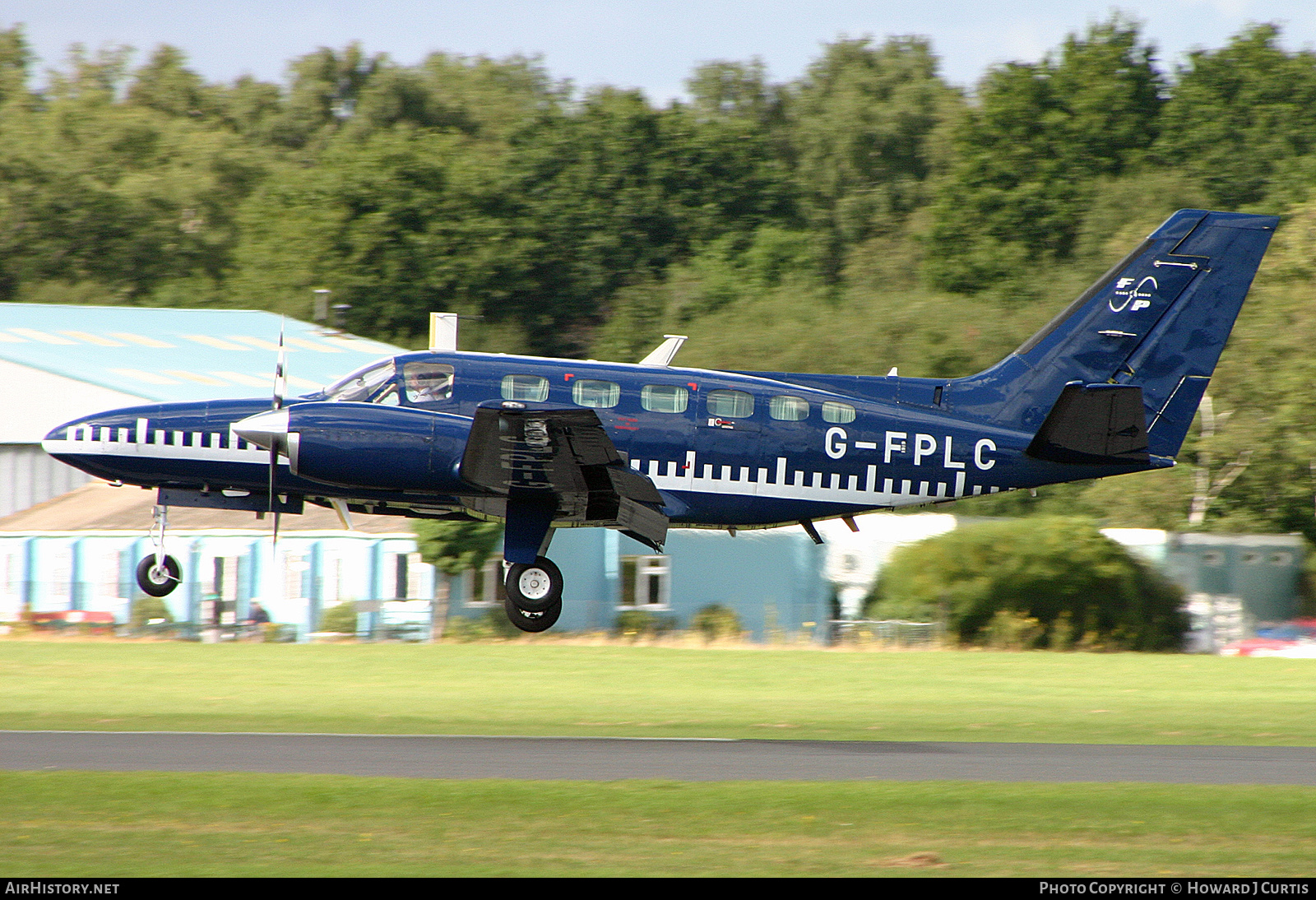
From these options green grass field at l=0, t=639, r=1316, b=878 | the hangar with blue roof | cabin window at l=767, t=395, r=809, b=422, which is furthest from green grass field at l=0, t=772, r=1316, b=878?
the hangar with blue roof

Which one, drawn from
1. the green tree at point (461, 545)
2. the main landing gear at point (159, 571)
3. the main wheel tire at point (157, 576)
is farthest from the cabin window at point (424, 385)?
the green tree at point (461, 545)

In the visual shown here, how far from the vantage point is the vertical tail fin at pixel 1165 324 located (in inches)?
752

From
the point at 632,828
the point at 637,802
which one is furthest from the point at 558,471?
the point at 632,828

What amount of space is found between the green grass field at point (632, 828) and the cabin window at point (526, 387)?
444cm

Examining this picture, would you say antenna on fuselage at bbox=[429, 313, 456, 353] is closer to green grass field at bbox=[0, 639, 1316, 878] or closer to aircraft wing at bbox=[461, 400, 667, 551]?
aircraft wing at bbox=[461, 400, 667, 551]

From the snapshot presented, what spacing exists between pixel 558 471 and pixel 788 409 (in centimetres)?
298

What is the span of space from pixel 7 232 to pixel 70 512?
32.4m

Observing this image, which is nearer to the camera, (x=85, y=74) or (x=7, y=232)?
(x=7, y=232)

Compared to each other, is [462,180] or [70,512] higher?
[462,180]

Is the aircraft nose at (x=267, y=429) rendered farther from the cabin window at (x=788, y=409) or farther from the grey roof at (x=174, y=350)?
the grey roof at (x=174, y=350)

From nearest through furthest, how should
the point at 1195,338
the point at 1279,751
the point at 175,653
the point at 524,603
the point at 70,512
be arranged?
the point at 524,603, the point at 1195,338, the point at 1279,751, the point at 175,653, the point at 70,512

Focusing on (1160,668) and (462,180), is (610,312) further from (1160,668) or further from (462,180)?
(1160,668)

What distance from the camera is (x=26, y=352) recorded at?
125 feet

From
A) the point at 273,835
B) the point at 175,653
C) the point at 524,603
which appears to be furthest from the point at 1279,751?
the point at 175,653
